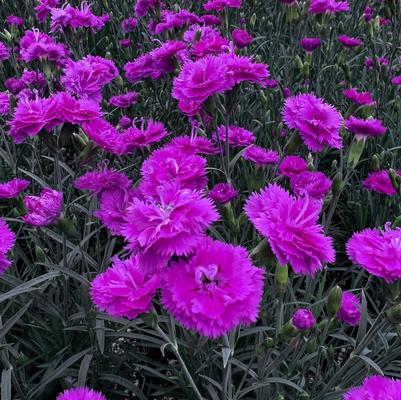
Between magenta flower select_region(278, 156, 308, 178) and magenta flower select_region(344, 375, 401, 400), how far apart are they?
0.74 meters

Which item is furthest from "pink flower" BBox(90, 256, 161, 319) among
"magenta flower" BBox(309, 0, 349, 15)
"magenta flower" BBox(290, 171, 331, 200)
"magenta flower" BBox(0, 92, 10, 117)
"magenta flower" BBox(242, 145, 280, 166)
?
"magenta flower" BBox(309, 0, 349, 15)

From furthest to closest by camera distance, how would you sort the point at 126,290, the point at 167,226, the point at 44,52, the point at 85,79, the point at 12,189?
the point at 44,52, the point at 85,79, the point at 12,189, the point at 126,290, the point at 167,226

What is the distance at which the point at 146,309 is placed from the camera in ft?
2.71

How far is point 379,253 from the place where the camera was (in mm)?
936

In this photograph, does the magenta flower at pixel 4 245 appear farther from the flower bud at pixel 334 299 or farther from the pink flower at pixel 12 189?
the flower bud at pixel 334 299

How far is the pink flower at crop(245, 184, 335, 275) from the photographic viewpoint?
800 mm

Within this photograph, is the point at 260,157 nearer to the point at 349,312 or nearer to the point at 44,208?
the point at 349,312

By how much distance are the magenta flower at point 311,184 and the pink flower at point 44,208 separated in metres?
0.64

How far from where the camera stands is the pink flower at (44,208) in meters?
1.14

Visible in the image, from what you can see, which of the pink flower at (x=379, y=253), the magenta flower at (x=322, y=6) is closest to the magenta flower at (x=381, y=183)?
the pink flower at (x=379, y=253)

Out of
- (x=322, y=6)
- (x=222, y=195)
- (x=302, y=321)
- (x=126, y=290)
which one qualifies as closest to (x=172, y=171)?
(x=222, y=195)

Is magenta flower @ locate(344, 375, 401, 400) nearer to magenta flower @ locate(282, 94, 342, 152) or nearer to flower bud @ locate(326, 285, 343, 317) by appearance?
flower bud @ locate(326, 285, 343, 317)

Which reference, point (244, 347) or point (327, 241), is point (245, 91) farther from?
point (327, 241)

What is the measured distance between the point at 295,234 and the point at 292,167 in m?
0.68
